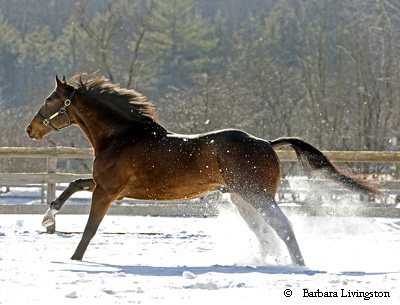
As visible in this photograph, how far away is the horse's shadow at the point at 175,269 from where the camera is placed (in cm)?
483

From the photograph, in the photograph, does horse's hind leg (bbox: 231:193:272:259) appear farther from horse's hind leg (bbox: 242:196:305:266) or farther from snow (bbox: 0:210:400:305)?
horse's hind leg (bbox: 242:196:305:266)

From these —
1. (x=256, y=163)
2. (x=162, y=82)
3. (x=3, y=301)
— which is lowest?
(x=162, y=82)

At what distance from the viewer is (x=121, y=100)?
257 inches

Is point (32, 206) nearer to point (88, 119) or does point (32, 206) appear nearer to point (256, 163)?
point (88, 119)

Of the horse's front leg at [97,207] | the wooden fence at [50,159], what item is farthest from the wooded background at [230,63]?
the horse's front leg at [97,207]

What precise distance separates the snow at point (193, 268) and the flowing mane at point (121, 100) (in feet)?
4.57

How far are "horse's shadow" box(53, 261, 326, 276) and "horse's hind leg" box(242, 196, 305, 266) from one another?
203 millimetres

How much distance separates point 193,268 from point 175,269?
167 millimetres

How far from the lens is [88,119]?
6449 millimetres

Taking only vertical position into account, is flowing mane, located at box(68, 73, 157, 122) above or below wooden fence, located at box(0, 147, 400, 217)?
above

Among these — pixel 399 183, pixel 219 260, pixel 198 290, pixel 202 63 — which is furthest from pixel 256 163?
pixel 202 63

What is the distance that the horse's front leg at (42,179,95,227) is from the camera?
6.50 meters

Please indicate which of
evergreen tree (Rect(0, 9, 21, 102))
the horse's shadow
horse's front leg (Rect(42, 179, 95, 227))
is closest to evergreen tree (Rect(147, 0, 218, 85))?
evergreen tree (Rect(0, 9, 21, 102))

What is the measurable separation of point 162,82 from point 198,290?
156 ft
